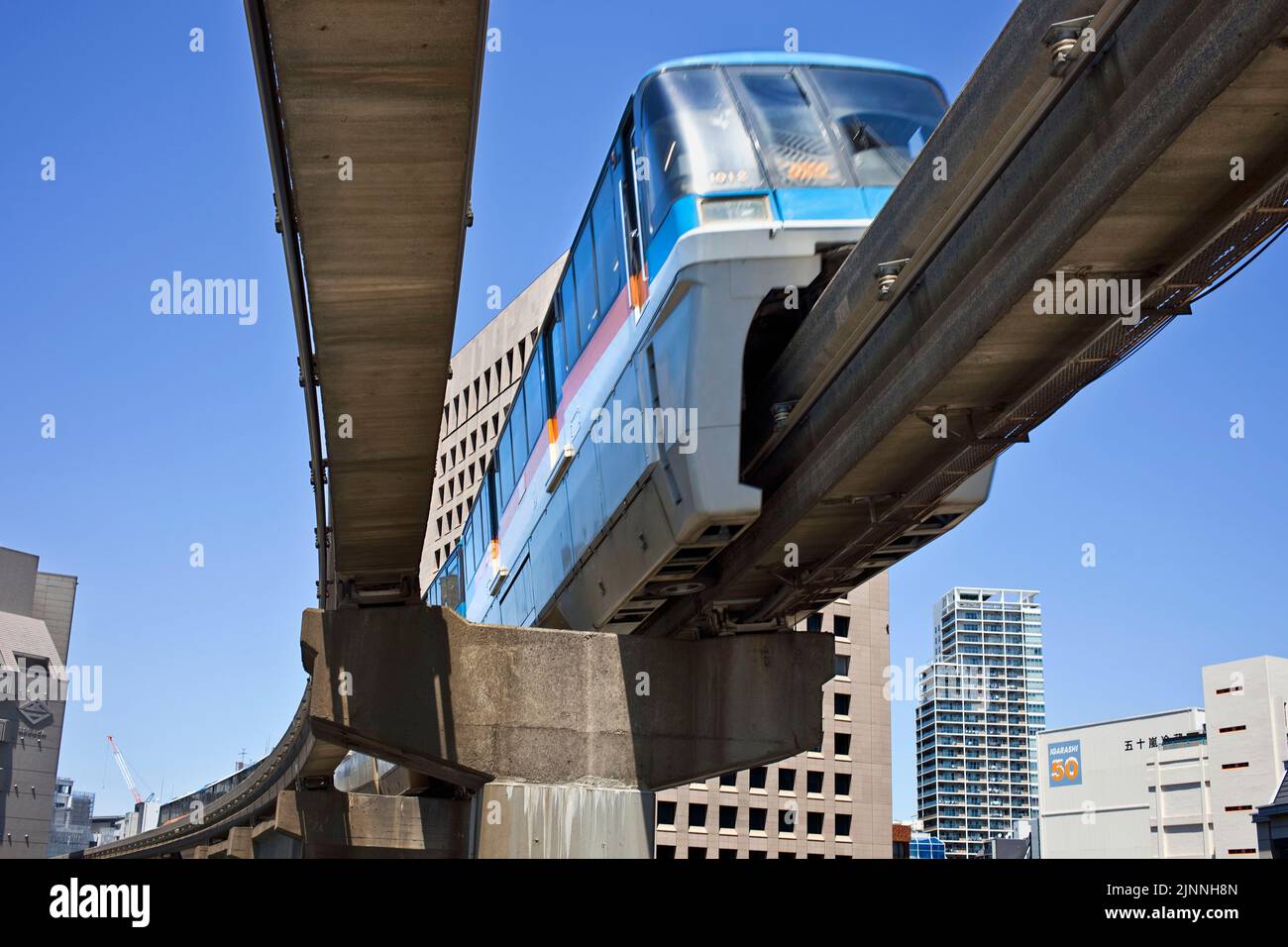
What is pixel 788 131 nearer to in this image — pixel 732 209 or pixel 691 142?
pixel 691 142

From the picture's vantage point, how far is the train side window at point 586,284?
16828mm

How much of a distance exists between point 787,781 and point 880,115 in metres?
62.0

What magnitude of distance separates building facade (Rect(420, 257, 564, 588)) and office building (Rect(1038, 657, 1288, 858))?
2016 inches

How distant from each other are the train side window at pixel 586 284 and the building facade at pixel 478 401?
213 ft

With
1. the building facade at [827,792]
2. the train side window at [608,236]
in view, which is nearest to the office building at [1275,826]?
the building facade at [827,792]

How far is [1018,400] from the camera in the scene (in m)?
11.2

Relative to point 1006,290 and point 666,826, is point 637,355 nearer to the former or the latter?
point 1006,290

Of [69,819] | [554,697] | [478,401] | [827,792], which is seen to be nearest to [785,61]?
[554,697]

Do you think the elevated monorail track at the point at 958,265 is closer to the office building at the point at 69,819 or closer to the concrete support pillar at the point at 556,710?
the concrete support pillar at the point at 556,710

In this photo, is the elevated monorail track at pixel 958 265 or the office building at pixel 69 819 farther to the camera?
the office building at pixel 69 819

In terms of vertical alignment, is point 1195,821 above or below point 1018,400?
below

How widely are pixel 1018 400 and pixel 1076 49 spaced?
3418mm

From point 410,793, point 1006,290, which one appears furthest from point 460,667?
point 410,793
